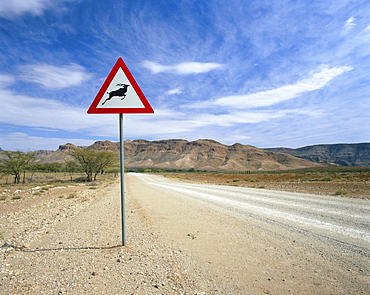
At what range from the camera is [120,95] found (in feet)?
13.5

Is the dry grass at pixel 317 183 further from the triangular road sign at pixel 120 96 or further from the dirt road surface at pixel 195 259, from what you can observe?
the triangular road sign at pixel 120 96

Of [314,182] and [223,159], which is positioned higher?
[223,159]

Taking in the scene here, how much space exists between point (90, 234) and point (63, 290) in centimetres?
269

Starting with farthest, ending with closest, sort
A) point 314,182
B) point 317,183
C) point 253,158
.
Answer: point 253,158 < point 314,182 < point 317,183

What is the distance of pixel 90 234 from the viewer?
5121 millimetres

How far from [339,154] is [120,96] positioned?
18597 centimetres

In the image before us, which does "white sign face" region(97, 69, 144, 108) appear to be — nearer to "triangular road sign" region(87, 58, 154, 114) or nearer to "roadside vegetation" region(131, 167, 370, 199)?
"triangular road sign" region(87, 58, 154, 114)

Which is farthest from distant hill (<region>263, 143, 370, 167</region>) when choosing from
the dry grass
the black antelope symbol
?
the black antelope symbol

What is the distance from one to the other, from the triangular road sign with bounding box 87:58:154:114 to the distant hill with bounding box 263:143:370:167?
16719 cm

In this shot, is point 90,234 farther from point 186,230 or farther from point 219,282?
point 219,282

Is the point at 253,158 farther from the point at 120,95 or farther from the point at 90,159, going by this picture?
the point at 120,95

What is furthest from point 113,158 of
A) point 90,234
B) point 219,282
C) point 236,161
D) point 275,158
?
point 275,158

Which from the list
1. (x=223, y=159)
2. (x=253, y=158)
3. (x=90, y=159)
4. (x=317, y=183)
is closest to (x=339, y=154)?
(x=253, y=158)

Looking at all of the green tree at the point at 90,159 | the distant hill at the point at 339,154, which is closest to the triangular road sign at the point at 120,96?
the green tree at the point at 90,159
